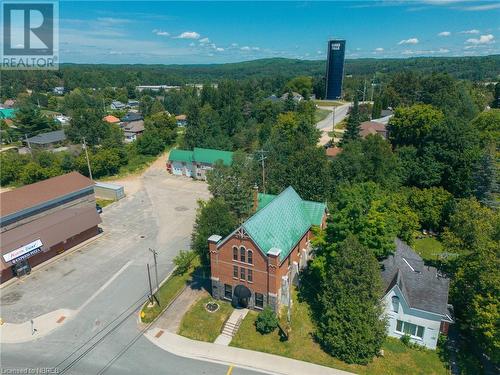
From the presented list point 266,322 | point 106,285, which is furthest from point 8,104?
point 266,322

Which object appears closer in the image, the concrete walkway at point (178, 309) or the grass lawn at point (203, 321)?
the grass lawn at point (203, 321)

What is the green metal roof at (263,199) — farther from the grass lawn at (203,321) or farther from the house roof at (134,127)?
the house roof at (134,127)

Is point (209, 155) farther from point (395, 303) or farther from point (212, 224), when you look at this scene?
point (395, 303)

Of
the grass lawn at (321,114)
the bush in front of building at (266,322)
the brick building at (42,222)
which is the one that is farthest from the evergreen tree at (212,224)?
the grass lawn at (321,114)

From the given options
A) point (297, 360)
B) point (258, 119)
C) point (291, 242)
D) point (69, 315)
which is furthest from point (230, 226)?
point (258, 119)

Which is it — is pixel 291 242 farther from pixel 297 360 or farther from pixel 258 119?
pixel 258 119

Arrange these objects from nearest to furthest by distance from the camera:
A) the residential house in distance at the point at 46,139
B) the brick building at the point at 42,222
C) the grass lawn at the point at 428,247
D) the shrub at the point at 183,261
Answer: the shrub at the point at 183,261, the brick building at the point at 42,222, the grass lawn at the point at 428,247, the residential house in distance at the point at 46,139

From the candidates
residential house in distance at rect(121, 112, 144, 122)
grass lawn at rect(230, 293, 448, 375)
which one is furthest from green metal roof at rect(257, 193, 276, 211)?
residential house in distance at rect(121, 112, 144, 122)
